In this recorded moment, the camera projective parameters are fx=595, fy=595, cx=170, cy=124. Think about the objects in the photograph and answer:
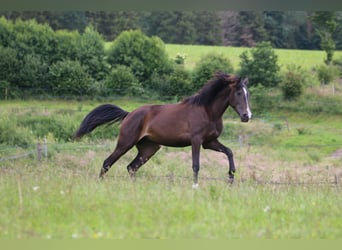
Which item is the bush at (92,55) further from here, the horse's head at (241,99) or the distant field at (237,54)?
the horse's head at (241,99)

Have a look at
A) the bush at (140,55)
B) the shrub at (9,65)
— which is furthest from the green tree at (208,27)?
the shrub at (9,65)

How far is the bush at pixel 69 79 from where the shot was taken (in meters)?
29.4

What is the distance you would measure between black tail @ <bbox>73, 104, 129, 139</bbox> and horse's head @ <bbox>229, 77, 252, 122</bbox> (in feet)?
5.30

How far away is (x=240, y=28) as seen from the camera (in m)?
41.2

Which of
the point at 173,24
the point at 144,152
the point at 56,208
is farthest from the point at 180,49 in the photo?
the point at 56,208

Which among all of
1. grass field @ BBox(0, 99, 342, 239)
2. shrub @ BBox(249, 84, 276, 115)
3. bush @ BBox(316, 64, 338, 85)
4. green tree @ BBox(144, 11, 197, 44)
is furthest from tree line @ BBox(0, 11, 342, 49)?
grass field @ BBox(0, 99, 342, 239)

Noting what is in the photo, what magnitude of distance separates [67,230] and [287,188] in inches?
126

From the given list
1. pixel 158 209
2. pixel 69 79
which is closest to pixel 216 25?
pixel 69 79

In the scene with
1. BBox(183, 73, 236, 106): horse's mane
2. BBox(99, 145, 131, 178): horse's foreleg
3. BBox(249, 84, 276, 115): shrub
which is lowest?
BBox(249, 84, 276, 115): shrub

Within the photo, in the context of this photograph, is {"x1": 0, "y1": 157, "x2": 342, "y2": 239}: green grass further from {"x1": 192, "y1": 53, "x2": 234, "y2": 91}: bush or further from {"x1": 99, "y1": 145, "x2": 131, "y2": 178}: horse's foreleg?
{"x1": 192, "y1": 53, "x2": 234, "y2": 91}: bush

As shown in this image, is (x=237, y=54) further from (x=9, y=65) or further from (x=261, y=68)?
(x=9, y=65)

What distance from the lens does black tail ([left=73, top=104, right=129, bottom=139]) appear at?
8.39m

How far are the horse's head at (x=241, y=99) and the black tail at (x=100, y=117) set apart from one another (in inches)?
63.6

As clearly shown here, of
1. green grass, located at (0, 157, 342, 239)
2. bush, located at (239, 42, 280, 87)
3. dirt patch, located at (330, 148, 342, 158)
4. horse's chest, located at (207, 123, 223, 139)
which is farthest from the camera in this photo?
bush, located at (239, 42, 280, 87)
